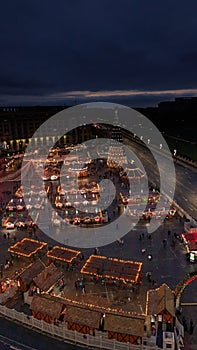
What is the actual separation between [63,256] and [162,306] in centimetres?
1114

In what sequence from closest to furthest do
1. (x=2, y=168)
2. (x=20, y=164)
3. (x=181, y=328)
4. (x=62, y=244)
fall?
(x=181, y=328), (x=62, y=244), (x=2, y=168), (x=20, y=164)

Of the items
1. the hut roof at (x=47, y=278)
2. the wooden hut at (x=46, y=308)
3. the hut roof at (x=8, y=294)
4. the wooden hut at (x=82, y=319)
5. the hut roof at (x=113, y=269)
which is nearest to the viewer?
the wooden hut at (x=82, y=319)

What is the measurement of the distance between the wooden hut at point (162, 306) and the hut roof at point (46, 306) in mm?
5778

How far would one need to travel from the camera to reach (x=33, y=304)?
19.7 m

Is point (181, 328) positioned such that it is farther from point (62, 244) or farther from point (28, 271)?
point (62, 244)

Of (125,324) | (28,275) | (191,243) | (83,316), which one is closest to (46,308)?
(83,316)

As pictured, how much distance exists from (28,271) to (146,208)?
65.0 feet

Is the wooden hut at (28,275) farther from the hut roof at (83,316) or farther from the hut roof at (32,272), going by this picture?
the hut roof at (83,316)

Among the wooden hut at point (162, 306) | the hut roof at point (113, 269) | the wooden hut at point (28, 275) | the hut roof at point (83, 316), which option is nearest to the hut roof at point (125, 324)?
the hut roof at point (83, 316)

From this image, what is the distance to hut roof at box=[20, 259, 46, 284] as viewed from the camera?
2280 centimetres

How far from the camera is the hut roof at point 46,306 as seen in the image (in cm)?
1903

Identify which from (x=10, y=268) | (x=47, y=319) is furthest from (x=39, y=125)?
(x=47, y=319)

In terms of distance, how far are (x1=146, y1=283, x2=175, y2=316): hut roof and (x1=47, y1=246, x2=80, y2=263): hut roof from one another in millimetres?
8748

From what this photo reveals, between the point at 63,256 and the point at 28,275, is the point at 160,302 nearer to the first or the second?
the point at 28,275
